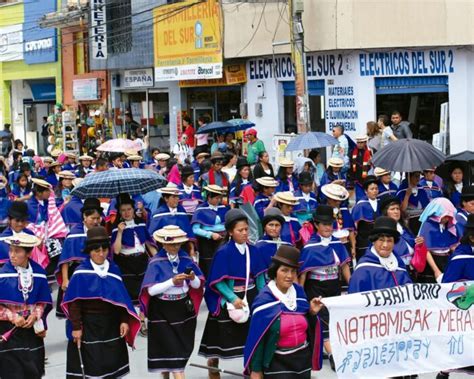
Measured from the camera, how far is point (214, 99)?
2903cm

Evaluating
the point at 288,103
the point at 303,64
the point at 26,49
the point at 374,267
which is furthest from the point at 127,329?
the point at 26,49

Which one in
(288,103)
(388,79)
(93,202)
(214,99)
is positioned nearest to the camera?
(93,202)

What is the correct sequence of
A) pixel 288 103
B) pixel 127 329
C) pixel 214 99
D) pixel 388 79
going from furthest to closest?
pixel 214 99, pixel 288 103, pixel 388 79, pixel 127 329

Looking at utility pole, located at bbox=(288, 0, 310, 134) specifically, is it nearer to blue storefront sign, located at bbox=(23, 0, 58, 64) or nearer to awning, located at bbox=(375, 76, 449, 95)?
awning, located at bbox=(375, 76, 449, 95)

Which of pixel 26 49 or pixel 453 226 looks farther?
pixel 26 49

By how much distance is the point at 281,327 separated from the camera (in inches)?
292

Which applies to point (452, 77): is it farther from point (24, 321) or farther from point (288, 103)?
point (24, 321)

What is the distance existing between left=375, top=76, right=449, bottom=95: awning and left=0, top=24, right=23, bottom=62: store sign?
20.8m

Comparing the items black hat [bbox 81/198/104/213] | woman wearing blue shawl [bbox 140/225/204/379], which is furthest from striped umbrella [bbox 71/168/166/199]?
woman wearing blue shawl [bbox 140/225/204/379]

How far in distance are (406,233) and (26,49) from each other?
30858 millimetres

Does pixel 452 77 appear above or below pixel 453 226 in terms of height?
Answer: above

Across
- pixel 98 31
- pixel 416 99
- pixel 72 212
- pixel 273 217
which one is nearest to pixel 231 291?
pixel 273 217

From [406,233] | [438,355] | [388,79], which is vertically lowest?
[438,355]

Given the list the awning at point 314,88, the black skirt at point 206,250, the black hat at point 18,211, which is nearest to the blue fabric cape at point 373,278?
the black hat at point 18,211
